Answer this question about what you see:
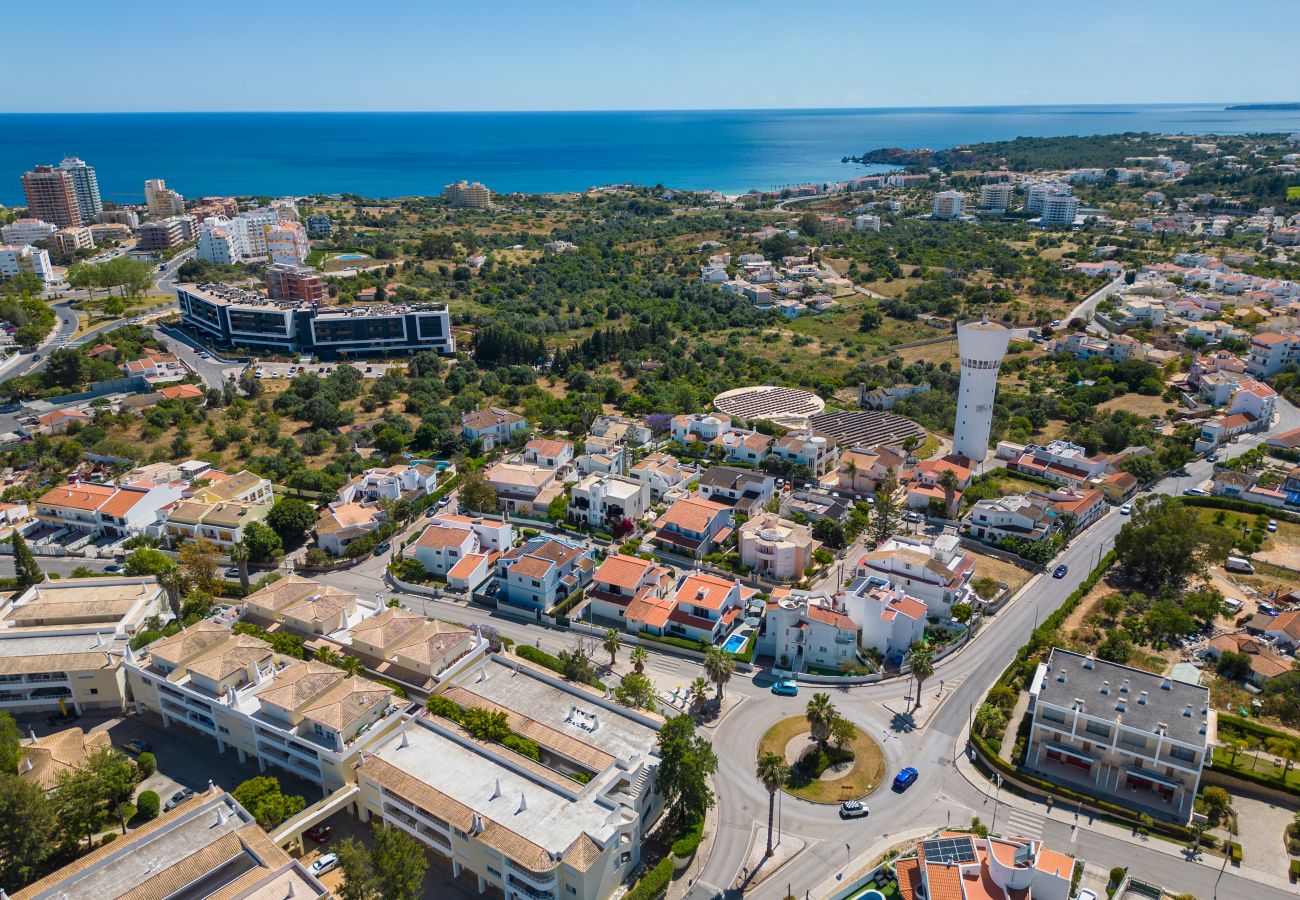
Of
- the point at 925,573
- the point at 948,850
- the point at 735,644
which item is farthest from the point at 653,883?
the point at 925,573

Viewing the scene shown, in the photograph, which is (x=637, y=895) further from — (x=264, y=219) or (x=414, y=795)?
(x=264, y=219)

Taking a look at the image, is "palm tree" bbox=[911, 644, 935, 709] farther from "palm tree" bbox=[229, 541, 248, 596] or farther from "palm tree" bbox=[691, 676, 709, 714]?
"palm tree" bbox=[229, 541, 248, 596]

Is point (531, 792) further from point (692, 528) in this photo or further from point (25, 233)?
point (25, 233)

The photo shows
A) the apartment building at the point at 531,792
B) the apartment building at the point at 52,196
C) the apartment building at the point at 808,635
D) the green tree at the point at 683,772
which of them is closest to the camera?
the apartment building at the point at 531,792

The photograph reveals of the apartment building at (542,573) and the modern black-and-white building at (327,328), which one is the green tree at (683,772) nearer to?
the apartment building at (542,573)

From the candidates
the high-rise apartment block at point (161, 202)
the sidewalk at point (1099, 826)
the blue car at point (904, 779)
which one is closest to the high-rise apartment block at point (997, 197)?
the high-rise apartment block at point (161, 202)

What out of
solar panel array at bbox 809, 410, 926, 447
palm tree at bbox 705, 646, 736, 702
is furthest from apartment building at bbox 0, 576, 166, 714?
solar panel array at bbox 809, 410, 926, 447

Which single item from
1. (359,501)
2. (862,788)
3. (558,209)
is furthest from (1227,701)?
(558,209)
